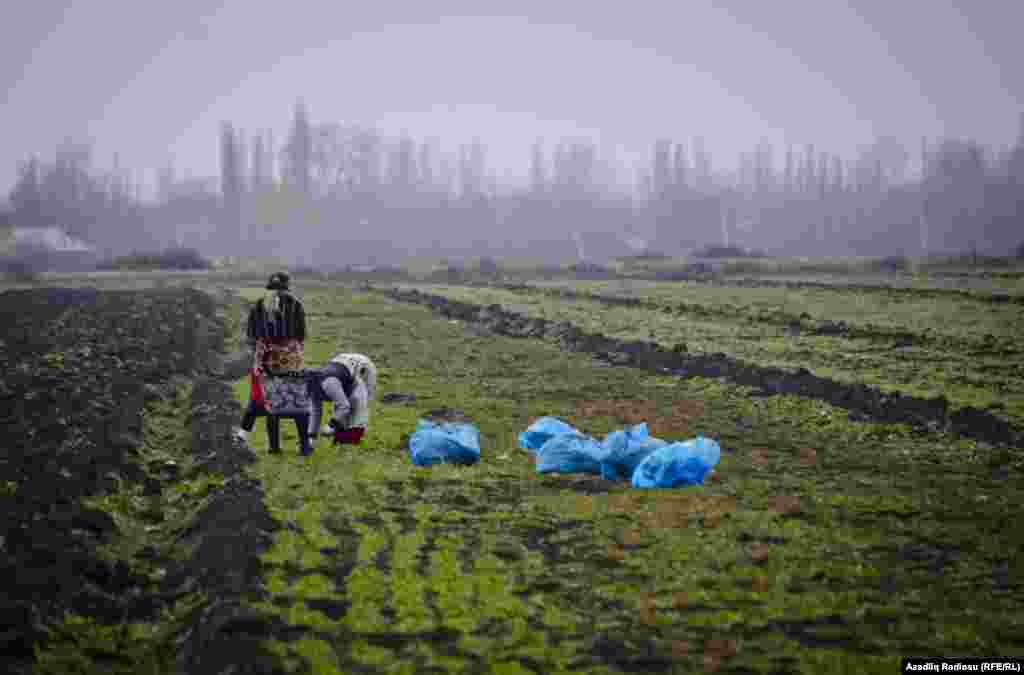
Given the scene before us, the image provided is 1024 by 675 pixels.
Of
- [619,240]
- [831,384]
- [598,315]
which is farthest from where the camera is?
[619,240]

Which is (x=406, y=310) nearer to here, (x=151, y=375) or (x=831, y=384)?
(x=151, y=375)

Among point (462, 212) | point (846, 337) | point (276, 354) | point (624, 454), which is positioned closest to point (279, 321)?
point (276, 354)

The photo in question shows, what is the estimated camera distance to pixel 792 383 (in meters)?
18.2

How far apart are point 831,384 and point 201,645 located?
13324 millimetres

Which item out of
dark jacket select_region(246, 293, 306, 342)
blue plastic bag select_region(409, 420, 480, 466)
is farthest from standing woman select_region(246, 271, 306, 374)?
blue plastic bag select_region(409, 420, 480, 466)

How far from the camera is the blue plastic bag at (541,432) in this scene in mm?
12445

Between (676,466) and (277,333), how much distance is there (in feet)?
15.5

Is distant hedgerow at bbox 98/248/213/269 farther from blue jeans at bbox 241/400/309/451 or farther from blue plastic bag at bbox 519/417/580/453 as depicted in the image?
blue plastic bag at bbox 519/417/580/453

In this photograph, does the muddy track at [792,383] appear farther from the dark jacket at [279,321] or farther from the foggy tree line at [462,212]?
the foggy tree line at [462,212]

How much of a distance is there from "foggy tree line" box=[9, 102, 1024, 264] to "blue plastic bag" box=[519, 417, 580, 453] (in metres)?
99.1

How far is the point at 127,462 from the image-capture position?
11820 mm

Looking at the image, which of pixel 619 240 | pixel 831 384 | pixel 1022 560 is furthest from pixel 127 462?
pixel 619 240

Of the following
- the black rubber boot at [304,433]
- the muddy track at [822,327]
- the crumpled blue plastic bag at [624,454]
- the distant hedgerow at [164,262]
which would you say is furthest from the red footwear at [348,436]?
the distant hedgerow at [164,262]

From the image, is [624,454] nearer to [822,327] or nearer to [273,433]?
[273,433]
